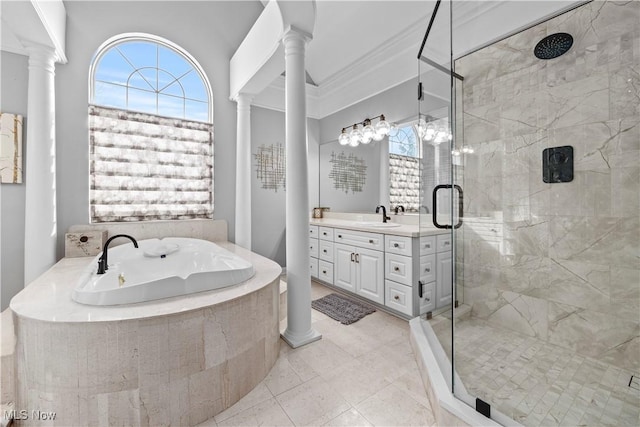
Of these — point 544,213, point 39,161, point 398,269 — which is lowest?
point 398,269

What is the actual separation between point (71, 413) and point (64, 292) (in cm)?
68

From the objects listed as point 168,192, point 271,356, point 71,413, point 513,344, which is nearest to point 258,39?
point 168,192

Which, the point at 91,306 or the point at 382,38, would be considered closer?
the point at 91,306

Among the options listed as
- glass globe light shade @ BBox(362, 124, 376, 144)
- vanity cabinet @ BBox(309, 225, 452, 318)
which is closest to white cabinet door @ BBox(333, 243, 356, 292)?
vanity cabinet @ BBox(309, 225, 452, 318)

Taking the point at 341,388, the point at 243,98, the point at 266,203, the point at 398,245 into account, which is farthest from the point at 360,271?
the point at 243,98

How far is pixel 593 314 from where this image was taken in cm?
182

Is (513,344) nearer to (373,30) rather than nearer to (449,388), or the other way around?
(449,388)

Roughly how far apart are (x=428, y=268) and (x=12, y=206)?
357cm

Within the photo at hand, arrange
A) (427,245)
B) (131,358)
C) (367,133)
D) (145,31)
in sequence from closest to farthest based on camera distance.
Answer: (131,358)
(427,245)
(145,31)
(367,133)

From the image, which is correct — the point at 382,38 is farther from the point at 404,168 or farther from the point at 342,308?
the point at 342,308

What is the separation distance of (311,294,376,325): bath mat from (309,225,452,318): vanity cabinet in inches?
4.5

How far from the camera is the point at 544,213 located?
2.01 metres

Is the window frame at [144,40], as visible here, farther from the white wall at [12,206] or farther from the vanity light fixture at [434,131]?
the vanity light fixture at [434,131]

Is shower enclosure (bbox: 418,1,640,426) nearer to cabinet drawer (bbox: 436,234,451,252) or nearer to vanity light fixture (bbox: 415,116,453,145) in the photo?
vanity light fixture (bbox: 415,116,453,145)
